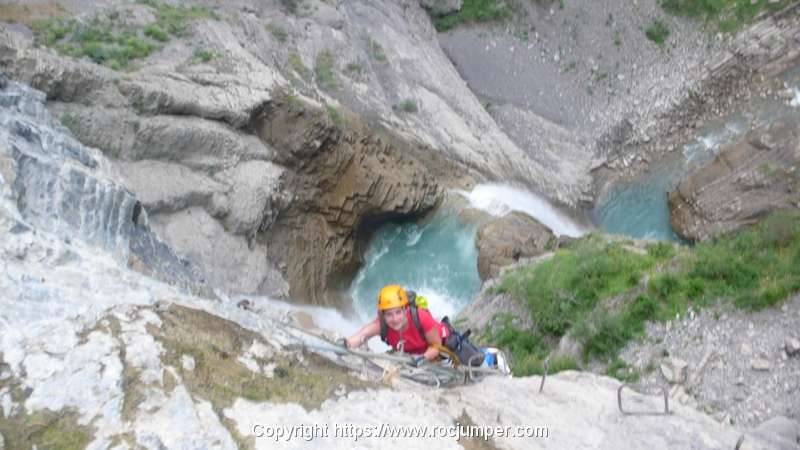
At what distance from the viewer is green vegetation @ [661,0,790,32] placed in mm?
34009

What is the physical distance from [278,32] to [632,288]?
16881mm

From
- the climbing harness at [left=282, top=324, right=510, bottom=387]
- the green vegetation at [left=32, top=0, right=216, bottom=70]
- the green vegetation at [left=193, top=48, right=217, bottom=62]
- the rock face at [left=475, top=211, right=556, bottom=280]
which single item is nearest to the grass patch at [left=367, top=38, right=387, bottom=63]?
the green vegetation at [left=32, top=0, right=216, bottom=70]

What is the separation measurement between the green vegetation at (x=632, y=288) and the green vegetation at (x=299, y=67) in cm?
1170

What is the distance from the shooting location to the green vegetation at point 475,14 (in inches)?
1405

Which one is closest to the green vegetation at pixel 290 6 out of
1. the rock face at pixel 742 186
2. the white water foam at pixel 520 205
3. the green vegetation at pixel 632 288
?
the white water foam at pixel 520 205

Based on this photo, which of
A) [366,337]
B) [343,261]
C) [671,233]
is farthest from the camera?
[671,233]

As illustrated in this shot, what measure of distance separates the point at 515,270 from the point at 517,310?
2.88 m

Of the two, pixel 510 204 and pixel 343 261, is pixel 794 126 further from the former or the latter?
pixel 343 261

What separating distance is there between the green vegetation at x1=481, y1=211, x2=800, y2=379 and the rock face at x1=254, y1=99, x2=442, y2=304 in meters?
6.85

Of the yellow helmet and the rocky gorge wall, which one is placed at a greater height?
the yellow helmet

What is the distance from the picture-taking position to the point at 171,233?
61.3ft

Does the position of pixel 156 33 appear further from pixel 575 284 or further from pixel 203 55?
pixel 575 284

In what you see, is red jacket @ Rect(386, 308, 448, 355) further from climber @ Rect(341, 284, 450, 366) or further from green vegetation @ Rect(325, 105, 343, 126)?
green vegetation @ Rect(325, 105, 343, 126)

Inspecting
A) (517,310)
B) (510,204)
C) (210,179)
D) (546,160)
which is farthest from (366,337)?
(546,160)
